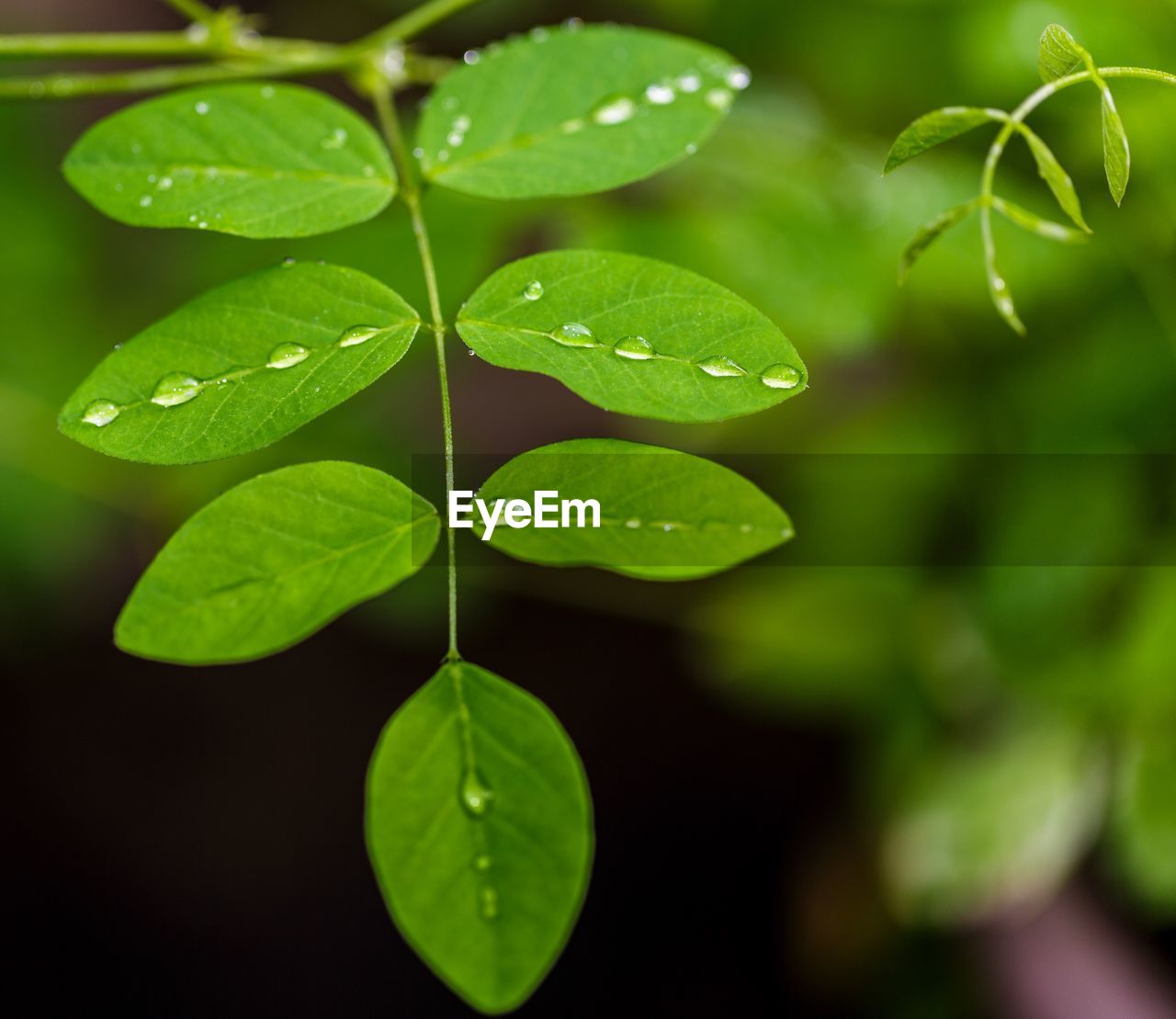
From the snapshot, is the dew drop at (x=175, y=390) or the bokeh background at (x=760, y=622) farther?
the bokeh background at (x=760, y=622)

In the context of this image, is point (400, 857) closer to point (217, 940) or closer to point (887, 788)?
point (887, 788)

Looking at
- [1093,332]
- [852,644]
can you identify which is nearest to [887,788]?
[852,644]

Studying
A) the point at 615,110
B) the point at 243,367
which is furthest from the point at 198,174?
the point at 615,110

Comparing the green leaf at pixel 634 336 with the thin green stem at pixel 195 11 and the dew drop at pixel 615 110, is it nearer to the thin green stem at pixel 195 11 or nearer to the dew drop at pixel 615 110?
the dew drop at pixel 615 110

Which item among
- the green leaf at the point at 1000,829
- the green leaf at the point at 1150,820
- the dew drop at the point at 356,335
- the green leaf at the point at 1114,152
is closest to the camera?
the green leaf at the point at 1114,152

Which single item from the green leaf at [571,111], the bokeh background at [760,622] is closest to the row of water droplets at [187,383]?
the green leaf at [571,111]

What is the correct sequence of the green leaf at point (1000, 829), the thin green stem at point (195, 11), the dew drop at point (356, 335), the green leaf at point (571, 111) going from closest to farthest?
the dew drop at point (356, 335), the green leaf at point (571, 111), the thin green stem at point (195, 11), the green leaf at point (1000, 829)

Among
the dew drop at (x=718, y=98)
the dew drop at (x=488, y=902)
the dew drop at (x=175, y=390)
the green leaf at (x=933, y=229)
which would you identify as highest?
the dew drop at (x=718, y=98)

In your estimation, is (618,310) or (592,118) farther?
(592,118)
